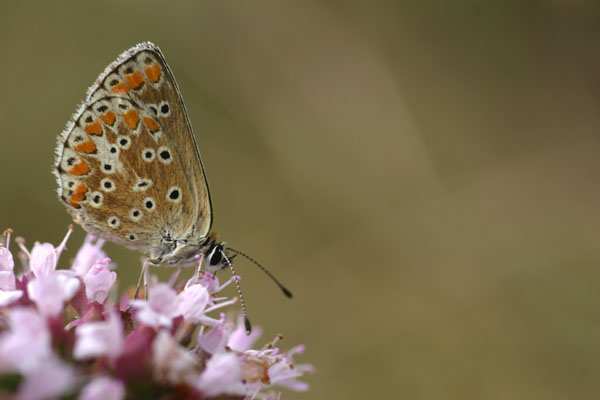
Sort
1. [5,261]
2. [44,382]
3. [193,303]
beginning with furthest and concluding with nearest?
1. [5,261]
2. [193,303]
3. [44,382]

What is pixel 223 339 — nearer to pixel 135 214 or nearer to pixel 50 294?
pixel 50 294

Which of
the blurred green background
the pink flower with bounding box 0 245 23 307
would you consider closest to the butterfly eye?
the pink flower with bounding box 0 245 23 307

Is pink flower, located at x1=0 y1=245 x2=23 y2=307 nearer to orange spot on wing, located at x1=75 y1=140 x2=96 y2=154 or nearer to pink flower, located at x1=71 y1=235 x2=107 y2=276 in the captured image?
pink flower, located at x1=71 y1=235 x2=107 y2=276

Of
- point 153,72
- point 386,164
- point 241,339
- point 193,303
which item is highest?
point 153,72

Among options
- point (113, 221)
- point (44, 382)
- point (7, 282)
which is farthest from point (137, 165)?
point (44, 382)

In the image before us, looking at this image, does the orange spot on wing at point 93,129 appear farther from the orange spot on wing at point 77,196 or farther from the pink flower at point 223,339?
the pink flower at point 223,339

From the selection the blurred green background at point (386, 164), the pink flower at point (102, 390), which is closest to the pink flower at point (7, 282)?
the pink flower at point (102, 390)

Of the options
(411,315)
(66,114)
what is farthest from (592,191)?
(66,114)

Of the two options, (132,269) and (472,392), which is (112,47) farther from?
(472,392)
